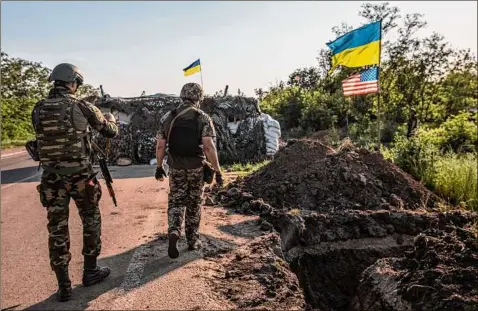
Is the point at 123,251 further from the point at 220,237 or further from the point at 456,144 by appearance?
the point at 456,144

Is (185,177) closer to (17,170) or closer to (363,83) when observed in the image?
(363,83)

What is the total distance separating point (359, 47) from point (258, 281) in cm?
792

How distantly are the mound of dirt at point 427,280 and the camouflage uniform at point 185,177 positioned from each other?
226 cm

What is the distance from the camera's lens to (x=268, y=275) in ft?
14.6

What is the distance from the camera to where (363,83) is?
35.8 ft

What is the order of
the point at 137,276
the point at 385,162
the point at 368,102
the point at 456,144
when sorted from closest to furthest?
1. the point at 137,276
2. the point at 385,162
3. the point at 456,144
4. the point at 368,102

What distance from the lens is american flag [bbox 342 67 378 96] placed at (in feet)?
35.1

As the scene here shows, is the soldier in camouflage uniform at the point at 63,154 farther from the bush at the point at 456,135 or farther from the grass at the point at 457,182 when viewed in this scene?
the bush at the point at 456,135

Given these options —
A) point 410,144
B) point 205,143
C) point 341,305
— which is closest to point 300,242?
point 341,305

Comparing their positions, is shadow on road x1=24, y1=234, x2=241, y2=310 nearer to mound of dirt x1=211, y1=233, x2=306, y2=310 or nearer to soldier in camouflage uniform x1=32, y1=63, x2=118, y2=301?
soldier in camouflage uniform x1=32, y1=63, x2=118, y2=301

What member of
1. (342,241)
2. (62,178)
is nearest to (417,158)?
(342,241)

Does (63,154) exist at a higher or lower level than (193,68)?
lower

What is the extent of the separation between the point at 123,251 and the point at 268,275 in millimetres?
1952

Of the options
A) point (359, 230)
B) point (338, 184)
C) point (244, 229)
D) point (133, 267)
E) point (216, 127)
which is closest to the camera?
point (133, 267)
